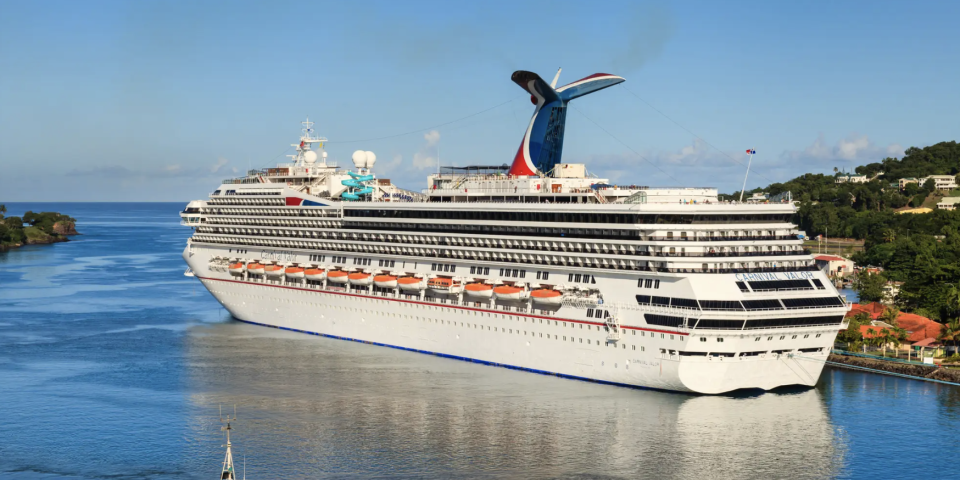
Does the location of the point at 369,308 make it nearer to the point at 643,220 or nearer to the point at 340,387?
the point at 340,387

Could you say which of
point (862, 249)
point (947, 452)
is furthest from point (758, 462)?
point (862, 249)

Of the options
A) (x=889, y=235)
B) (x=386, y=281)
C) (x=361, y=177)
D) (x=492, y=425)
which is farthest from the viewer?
(x=889, y=235)

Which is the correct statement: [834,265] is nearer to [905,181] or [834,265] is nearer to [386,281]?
[905,181]

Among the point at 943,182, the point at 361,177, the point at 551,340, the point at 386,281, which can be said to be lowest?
the point at 551,340

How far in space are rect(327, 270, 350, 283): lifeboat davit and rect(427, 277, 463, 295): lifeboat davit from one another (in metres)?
8.73

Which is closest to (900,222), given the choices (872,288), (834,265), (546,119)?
(834,265)

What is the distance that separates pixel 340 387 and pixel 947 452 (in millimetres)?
28493

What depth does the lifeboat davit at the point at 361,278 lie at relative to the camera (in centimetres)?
6291

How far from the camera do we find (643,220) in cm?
4806

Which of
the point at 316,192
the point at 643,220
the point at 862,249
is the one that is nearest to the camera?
the point at 643,220

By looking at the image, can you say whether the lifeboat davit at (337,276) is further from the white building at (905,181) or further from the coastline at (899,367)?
the white building at (905,181)

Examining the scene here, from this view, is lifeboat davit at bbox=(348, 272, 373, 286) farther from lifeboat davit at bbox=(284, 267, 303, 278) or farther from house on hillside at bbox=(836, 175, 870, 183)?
house on hillside at bbox=(836, 175, 870, 183)

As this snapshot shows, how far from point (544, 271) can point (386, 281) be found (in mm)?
12454

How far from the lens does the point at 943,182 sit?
154 metres
